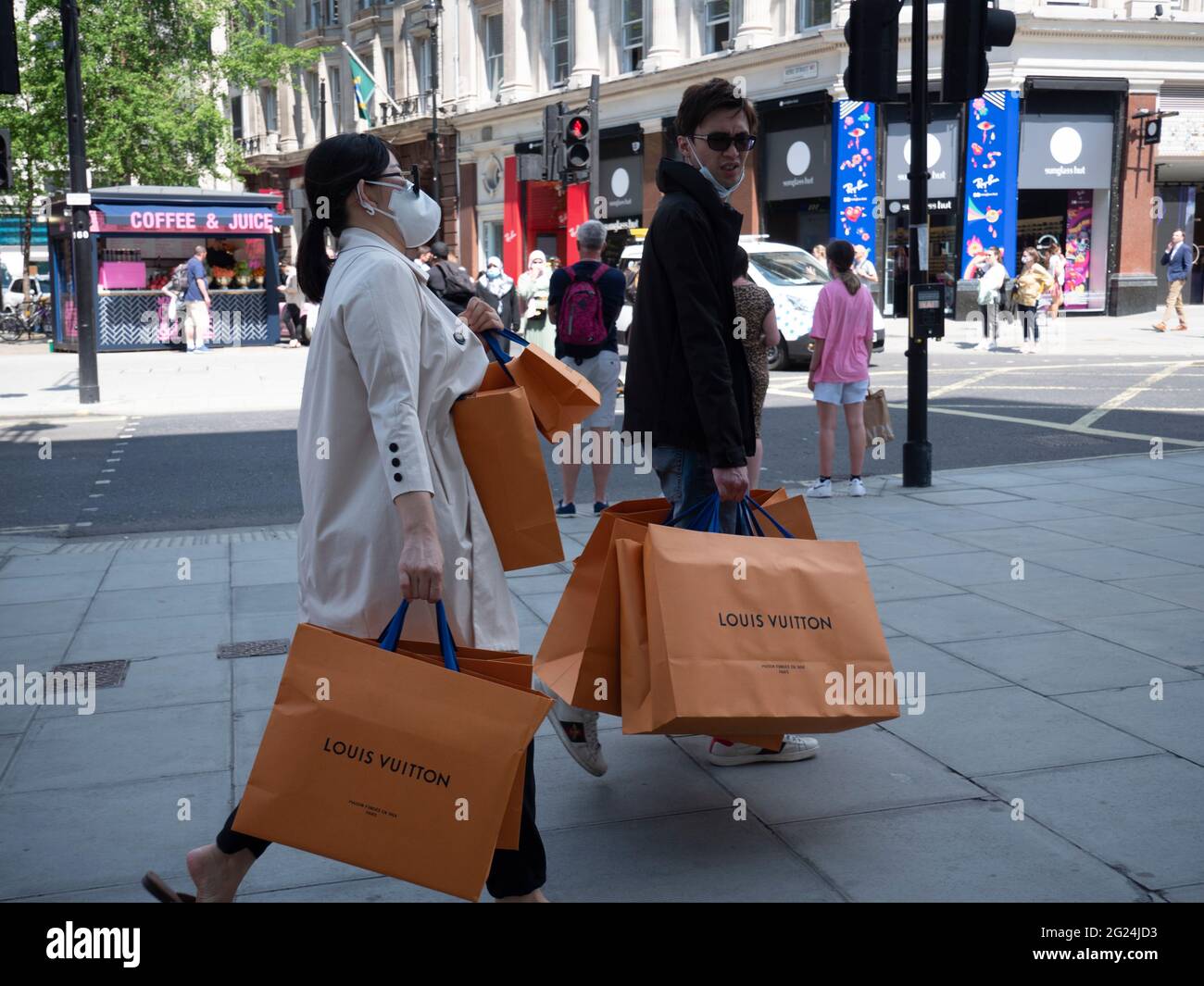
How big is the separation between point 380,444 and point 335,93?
50760mm

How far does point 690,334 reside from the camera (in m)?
3.81

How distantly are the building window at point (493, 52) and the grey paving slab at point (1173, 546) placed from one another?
116 feet

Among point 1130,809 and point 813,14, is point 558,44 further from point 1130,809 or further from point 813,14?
point 1130,809

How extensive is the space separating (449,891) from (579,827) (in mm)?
1170

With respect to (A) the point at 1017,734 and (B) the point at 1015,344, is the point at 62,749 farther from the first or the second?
(B) the point at 1015,344

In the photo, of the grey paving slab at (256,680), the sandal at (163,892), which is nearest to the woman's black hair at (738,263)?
the grey paving slab at (256,680)

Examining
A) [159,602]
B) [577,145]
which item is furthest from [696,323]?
[577,145]

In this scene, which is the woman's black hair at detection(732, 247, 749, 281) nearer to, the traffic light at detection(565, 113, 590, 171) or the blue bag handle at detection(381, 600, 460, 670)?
the blue bag handle at detection(381, 600, 460, 670)

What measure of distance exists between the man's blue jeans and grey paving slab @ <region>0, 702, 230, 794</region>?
1.68 meters

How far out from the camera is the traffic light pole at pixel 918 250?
8938mm

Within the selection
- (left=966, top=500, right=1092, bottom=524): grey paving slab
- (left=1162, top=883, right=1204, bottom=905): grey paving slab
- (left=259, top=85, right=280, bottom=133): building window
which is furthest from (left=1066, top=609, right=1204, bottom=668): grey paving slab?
(left=259, top=85, right=280, bottom=133): building window

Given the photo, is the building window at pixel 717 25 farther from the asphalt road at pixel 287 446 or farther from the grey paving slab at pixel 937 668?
the grey paving slab at pixel 937 668

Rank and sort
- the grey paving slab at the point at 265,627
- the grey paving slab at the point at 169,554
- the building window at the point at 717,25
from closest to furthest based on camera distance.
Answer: the grey paving slab at the point at 265,627
the grey paving slab at the point at 169,554
the building window at the point at 717,25

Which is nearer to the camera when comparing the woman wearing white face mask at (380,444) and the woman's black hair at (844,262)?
the woman wearing white face mask at (380,444)
